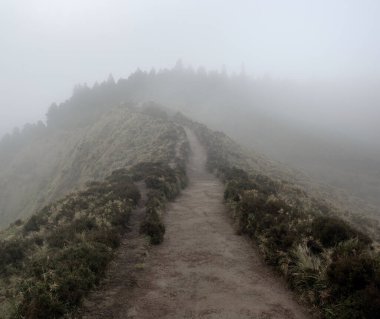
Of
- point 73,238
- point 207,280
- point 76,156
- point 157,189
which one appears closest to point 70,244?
point 73,238

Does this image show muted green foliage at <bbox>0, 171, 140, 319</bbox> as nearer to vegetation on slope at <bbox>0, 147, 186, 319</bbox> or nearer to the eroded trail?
vegetation on slope at <bbox>0, 147, 186, 319</bbox>

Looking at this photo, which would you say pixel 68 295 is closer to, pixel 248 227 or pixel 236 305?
pixel 236 305

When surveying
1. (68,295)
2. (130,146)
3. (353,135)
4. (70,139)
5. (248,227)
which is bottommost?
(353,135)

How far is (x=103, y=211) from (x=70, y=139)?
71.7 meters

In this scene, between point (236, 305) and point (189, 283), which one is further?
point (189, 283)

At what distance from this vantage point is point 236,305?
359 inches

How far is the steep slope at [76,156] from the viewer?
152 feet

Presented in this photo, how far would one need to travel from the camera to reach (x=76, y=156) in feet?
203

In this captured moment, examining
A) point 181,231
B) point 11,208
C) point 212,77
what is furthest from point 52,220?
point 212,77

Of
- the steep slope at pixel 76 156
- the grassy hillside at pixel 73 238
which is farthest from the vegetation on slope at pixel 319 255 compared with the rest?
the steep slope at pixel 76 156

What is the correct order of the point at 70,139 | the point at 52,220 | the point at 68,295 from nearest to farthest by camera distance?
1. the point at 68,295
2. the point at 52,220
3. the point at 70,139

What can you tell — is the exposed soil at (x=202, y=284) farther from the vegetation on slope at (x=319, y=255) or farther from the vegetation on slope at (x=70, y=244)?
the vegetation on slope at (x=70, y=244)

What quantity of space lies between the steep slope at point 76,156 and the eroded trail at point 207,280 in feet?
65.7

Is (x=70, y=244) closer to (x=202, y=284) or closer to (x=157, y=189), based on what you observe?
(x=202, y=284)
